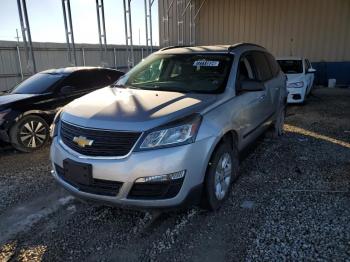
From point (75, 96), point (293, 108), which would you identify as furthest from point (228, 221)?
point (293, 108)

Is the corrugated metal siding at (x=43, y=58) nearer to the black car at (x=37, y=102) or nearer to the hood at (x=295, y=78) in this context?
the black car at (x=37, y=102)

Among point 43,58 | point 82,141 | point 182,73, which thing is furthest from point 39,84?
point 43,58

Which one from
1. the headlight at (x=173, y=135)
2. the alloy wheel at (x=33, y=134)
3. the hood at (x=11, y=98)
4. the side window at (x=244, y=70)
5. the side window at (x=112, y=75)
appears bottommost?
the alloy wheel at (x=33, y=134)

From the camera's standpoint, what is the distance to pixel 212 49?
163 inches

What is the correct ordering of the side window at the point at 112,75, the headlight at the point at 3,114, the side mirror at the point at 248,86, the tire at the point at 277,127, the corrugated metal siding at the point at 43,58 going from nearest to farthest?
the side mirror at the point at 248,86, the headlight at the point at 3,114, the tire at the point at 277,127, the side window at the point at 112,75, the corrugated metal siding at the point at 43,58

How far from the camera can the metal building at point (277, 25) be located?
15164 millimetres

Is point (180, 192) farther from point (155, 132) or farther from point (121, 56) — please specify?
point (121, 56)

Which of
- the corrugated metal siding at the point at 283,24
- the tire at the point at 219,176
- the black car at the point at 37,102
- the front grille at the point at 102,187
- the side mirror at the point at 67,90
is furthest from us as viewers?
the corrugated metal siding at the point at 283,24

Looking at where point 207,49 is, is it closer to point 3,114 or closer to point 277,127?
point 277,127

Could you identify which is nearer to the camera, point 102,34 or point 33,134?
point 33,134

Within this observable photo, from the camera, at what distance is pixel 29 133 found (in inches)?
213

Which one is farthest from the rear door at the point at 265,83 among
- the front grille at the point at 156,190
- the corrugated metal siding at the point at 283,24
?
the corrugated metal siding at the point at 283,24

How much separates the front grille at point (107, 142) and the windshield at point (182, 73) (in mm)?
1124

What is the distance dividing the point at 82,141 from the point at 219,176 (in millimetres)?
1384
